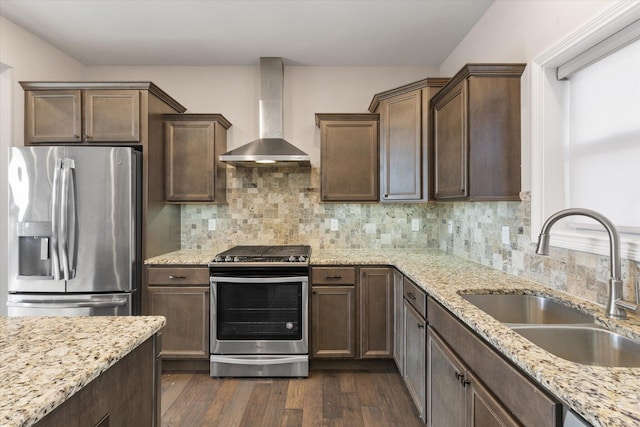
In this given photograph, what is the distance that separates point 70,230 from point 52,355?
2.00 m

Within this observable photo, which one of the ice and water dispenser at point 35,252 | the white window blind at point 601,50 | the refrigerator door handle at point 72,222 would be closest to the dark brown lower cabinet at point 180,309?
the refrigerator door handle at point 72,222

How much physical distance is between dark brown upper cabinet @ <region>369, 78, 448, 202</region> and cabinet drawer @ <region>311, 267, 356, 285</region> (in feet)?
2.44

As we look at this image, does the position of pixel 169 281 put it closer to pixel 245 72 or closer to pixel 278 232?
pixel 278 232

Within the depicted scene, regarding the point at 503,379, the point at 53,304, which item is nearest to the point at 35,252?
the point at 53,304

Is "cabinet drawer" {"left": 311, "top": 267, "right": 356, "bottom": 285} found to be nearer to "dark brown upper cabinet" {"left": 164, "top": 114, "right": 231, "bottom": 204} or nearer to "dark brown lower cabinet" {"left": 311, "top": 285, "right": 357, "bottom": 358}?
"dark brown lower cabinet" {"left": 311, "top": 285, "right": 357, "bottom": 358}

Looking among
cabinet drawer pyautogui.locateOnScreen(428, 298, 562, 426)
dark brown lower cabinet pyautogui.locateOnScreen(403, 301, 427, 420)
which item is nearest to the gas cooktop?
dark brown lower cabinet pyautogui.locateOnScreen(403, 301, 427, 420)

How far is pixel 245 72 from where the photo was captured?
3.40 metres

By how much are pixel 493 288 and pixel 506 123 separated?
38.0 inches

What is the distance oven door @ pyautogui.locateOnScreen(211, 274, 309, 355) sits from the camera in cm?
265

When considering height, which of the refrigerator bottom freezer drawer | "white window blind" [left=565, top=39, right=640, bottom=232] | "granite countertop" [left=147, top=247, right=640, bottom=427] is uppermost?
"white window blind" [left=565, top=39, right=640, bottom=232]

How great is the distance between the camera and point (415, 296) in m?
2.12

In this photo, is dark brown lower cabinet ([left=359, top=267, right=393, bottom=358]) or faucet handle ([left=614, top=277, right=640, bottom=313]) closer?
faucet handle ([left=614, top=277, right=640, bottom=313])

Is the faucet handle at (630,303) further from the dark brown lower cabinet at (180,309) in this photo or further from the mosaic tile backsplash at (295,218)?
the dark brown lower cabinet at (180,309)

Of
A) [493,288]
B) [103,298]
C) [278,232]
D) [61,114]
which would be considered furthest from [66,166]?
[493,288]
